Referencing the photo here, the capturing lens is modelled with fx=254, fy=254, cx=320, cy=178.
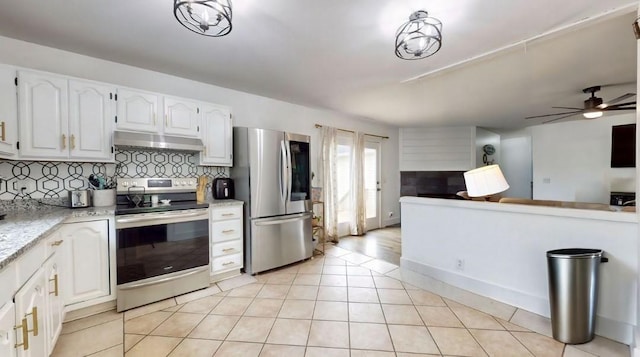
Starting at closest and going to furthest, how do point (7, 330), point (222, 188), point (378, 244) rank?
point (7, 330) < point (222, 188) < point (378, 244)

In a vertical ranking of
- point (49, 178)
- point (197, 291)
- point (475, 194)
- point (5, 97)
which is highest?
point (5, 97)

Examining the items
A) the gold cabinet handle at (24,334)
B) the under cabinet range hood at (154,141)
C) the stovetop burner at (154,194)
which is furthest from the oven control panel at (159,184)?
the gold cabinet handle at (24,334)

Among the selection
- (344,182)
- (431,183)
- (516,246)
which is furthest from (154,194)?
(431,183)

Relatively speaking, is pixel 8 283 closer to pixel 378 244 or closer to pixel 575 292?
pixel 575 292

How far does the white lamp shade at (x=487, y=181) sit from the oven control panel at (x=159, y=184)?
3056 millimetres

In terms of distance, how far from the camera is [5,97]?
1.95 m

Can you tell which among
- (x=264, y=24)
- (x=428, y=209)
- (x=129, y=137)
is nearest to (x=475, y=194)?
(x=428, y=209)

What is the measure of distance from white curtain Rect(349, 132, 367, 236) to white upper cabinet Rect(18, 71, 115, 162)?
3.70m

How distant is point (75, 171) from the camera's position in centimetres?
245

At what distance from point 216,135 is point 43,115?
1411 mm

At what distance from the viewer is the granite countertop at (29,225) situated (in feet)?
3.73

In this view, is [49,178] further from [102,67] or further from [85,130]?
[102,67]

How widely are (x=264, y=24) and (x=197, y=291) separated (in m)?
2.60

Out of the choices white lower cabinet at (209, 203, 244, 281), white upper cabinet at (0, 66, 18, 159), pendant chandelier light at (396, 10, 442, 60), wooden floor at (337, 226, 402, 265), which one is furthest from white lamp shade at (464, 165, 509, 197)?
white upper cabinet at (0, 66, 18, 159)
